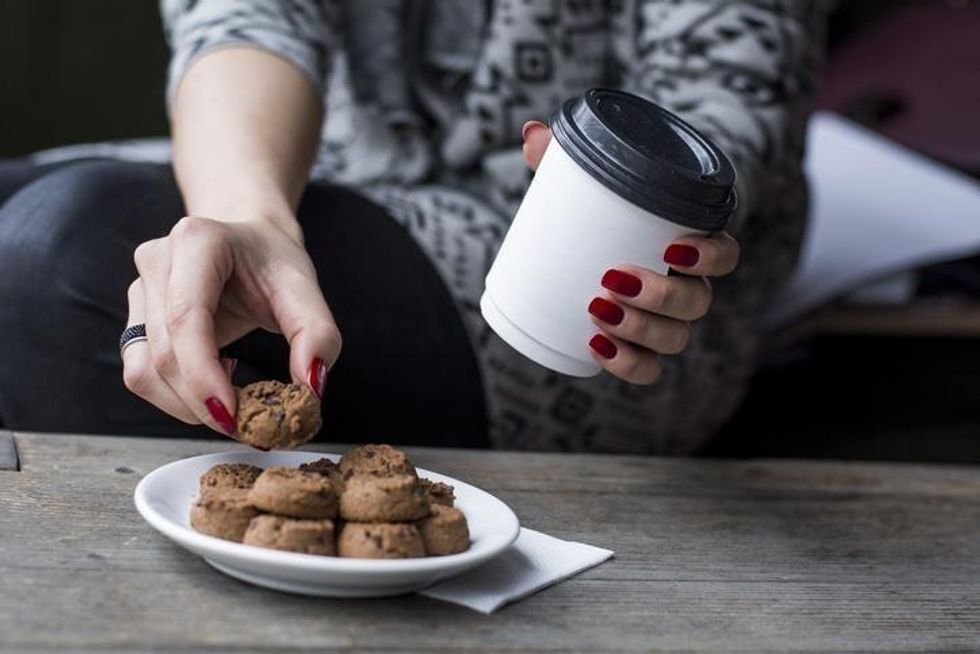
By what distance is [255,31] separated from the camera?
123cm

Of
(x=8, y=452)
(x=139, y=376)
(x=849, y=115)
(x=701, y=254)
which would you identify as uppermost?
(x=701, y=254)

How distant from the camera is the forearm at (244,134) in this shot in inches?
40.1

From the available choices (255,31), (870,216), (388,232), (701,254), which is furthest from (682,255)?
(870,216)

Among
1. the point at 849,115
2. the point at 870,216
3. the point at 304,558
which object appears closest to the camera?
the point at 304,558

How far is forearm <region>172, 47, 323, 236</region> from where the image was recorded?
102 cm

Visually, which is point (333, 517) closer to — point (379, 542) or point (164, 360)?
point (379, 542)

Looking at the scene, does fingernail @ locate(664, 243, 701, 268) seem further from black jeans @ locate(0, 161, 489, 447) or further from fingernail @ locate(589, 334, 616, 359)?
black jeans @ locate(0, 161, 489, 447)

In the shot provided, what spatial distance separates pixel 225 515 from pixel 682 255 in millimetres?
328

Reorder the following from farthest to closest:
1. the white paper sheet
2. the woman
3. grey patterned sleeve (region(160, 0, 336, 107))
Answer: the white paper sheet, grey patterned sleeve (region(160, 0, 336, 107)), the woman

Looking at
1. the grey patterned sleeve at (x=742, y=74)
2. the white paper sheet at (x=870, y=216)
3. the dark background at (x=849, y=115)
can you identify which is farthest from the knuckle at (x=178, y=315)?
the dark background at (x=849, y=115)

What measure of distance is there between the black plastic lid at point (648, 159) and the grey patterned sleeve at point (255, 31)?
46cm

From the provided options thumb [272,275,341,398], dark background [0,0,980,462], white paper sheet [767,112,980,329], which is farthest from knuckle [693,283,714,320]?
dark background [0,0,980,462]

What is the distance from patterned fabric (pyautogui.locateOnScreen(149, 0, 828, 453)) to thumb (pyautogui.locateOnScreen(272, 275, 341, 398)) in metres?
0.44

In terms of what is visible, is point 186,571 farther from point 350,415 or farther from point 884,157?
point 884,157
